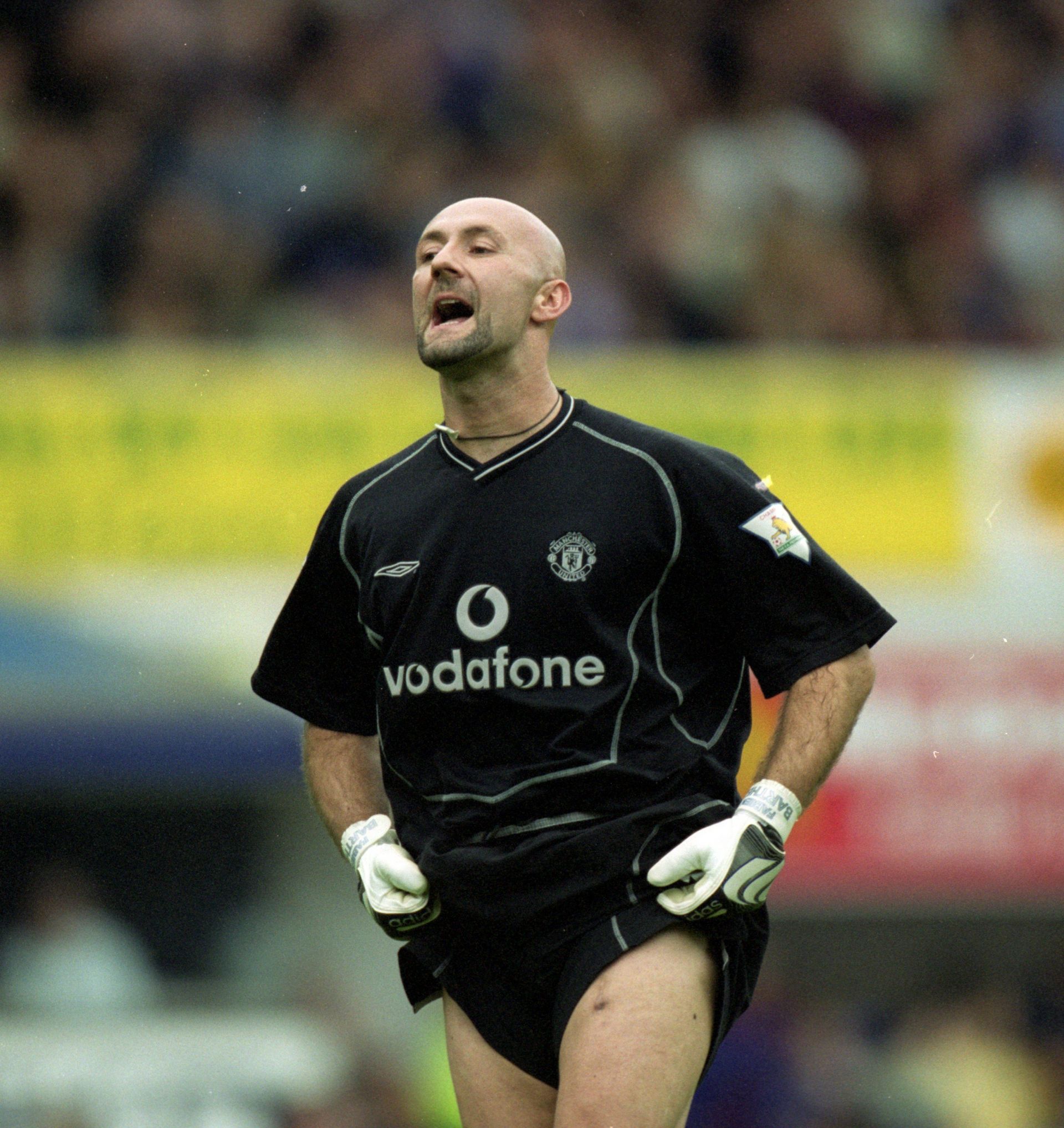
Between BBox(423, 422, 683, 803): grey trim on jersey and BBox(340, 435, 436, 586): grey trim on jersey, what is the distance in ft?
1.49

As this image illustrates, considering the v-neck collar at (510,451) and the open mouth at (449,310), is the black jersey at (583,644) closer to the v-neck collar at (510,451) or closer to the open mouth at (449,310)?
the v-neck collar at (510,451)

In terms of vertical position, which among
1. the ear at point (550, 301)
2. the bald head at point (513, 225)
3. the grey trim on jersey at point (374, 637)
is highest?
the bald head at point (513, 225)

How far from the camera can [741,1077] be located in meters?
10.1

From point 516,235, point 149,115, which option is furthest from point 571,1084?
point 149,115

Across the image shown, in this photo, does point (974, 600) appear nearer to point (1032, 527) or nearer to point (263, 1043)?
point (1032, 527)

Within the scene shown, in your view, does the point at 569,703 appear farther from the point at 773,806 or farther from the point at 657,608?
the point at 773,806

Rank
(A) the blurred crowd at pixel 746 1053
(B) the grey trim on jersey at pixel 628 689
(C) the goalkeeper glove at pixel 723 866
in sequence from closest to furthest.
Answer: (C) the goalkeeper glove at pixel 723 866
(B) the grey trim on jersey at pixel 628 689
(A) the blurred crowd at pixel 746 1053

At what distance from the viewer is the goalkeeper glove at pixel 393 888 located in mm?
4145

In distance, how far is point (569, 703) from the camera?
4.04m

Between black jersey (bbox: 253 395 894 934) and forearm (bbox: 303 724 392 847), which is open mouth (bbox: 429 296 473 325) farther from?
forearm (bbox: 303 724 392 847)

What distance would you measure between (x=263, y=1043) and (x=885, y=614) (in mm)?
6584

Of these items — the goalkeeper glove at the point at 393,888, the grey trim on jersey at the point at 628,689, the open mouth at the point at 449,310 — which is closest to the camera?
the grey trim on jersey at the point at 628,689

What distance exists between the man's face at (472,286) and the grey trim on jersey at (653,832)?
990 mm

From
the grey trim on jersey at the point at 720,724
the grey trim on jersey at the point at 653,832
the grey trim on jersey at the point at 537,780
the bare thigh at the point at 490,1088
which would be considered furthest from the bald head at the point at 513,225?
the bare thigh at the point at 490,1088
